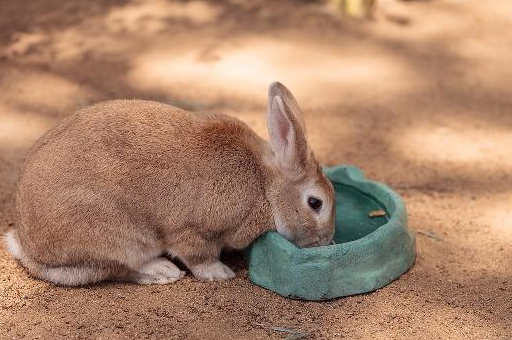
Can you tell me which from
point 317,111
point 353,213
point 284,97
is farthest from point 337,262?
point 317,111

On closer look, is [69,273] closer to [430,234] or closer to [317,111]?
[430,234]

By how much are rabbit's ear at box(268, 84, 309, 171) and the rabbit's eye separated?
0.65 feet

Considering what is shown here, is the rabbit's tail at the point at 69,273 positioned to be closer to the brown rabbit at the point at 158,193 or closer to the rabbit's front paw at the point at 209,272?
the brown rabbit at the point at 158,193

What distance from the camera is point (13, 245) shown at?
475 cm

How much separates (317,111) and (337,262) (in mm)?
2845

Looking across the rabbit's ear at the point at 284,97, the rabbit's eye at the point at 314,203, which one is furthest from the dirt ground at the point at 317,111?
the rabbit's ear at the point at 284,97

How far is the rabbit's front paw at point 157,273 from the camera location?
455 cm

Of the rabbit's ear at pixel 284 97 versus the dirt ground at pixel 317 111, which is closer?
the dirt ground at pixel 317 111

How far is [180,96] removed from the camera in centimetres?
720

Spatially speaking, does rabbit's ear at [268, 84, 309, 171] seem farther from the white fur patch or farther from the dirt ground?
the white fur patch

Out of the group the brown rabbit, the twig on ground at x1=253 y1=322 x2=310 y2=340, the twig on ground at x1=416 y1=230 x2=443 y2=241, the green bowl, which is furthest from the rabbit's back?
the twig on ground at x1=416 y1=230 x2=443 y2=241

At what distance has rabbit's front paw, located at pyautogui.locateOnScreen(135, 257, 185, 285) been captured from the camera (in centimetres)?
455

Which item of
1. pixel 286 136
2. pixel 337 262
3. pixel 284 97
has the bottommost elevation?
pixel 337 262

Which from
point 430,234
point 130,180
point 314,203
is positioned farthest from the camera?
point 430,234
